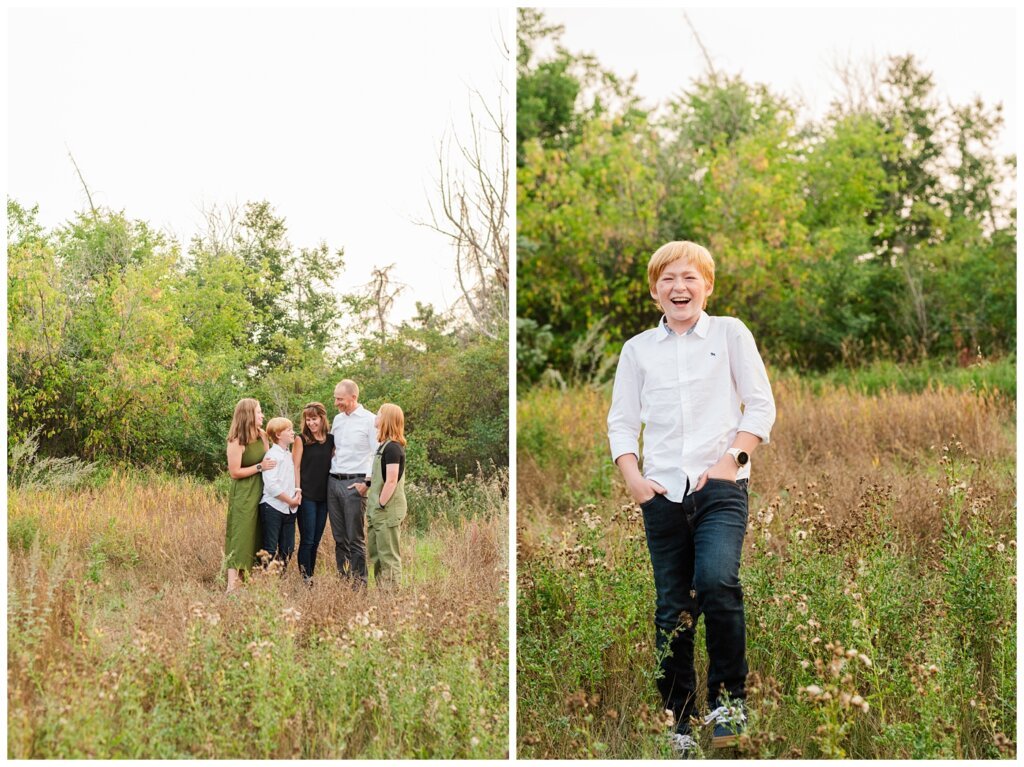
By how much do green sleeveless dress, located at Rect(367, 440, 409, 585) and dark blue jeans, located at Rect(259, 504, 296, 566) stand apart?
284 mm

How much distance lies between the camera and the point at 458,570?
3227 mm

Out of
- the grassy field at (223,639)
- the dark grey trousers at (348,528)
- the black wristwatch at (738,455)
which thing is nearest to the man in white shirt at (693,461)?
the black wristwatch at (738,455)

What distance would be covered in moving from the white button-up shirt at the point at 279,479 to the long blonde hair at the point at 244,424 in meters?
0.08

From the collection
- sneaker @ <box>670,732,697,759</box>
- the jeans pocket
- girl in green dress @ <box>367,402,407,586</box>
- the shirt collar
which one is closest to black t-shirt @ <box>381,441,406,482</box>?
girl in green dress @ <box>367,402,407,586</box>

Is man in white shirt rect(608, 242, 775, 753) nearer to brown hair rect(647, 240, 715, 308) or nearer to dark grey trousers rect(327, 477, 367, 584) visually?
brown hair rect(647, 240, 715, 308)

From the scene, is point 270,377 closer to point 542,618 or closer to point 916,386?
point 542,618

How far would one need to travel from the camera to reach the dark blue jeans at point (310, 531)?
3277 millimetres

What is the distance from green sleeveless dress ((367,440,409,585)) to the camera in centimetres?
326

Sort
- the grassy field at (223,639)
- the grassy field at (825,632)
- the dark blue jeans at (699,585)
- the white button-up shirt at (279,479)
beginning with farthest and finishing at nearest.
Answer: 1. the white button-up shirt at (279,479)
2. the grassy field at (825,632)
3. the grassy field at (223,639)
4. the dark blue jeans at (699,585)

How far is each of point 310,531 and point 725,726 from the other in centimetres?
158

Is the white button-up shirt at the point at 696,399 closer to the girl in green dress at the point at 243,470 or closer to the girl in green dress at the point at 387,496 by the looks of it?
the girl in green dress at the point at 387,496

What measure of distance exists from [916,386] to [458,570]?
23.3ft

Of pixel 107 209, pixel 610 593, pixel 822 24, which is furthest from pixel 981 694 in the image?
pixel 822 24

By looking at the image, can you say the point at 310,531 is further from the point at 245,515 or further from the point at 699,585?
the point at 699,585
